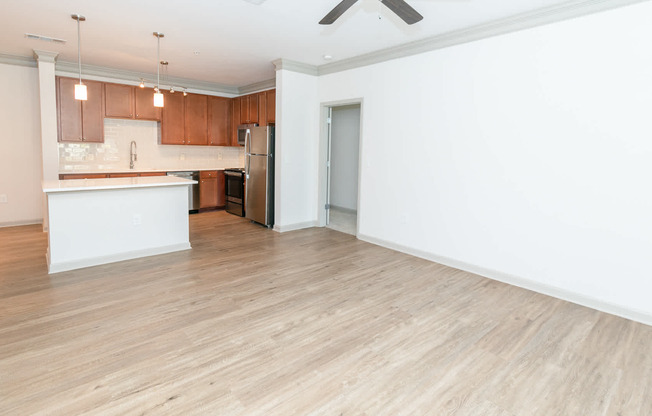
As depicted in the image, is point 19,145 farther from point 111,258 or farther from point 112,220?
point 111,258

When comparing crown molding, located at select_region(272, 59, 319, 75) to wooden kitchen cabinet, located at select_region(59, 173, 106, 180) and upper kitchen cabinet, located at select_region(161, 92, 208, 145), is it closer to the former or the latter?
upper kitchen cabinet, located at select_region(161, 92, 208, 145)

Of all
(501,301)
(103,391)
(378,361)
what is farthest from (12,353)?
(501,301)

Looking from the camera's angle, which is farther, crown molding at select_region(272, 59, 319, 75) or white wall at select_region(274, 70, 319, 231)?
white wall at select_region(274, 70, 319, 231)

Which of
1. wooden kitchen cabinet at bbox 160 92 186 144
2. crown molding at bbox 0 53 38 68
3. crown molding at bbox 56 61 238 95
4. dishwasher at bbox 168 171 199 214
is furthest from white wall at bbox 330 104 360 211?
crown molding at bbox 0 53 38 68

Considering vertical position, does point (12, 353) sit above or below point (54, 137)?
below

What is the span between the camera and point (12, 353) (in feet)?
7.47

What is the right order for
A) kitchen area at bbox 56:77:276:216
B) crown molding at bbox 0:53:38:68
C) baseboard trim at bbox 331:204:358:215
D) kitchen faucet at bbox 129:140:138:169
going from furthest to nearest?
baseboard trim at bbox 331:204:358:215, kitchen faucet at bbox 129:140:138:169, kitchen area at bbox 56:77:276:216, crown molding at bbox 0:53:38:68

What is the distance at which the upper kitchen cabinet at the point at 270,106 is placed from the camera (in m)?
6.22

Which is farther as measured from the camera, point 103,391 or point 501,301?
point 501,301

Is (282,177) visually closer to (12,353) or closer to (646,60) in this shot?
(12,353)

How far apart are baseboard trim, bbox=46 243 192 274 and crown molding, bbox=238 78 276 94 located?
3.36m

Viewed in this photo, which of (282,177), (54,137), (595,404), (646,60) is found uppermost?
(646,60)

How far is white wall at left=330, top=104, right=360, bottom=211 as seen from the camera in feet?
24.1

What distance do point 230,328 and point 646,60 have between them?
147 inches
